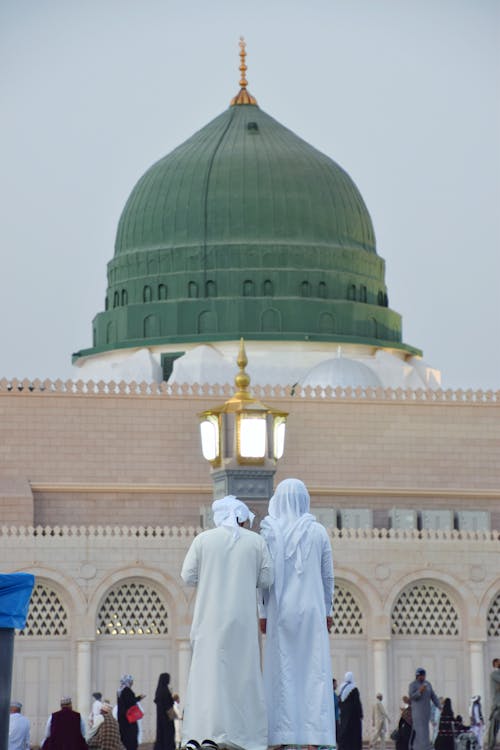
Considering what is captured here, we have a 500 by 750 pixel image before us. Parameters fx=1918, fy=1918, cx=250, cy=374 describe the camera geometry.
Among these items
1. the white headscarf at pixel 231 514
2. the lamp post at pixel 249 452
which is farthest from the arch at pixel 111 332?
the white headscarf at pixel 231 514

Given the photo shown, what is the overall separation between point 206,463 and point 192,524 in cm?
123

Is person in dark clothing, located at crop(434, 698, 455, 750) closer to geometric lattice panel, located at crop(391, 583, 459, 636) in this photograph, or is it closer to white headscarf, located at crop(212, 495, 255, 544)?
white headscarf, located at crop(212, 495, 255, 544)

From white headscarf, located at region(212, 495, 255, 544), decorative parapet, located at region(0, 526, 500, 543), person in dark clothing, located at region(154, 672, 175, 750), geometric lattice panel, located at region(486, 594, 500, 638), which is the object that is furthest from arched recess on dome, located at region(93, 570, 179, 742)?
white headscarf, located at region(212, 495, 255, 544)

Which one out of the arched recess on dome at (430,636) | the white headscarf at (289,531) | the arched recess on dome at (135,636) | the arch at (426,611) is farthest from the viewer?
the arch at (426,611)

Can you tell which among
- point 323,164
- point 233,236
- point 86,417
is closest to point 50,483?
point 86,417

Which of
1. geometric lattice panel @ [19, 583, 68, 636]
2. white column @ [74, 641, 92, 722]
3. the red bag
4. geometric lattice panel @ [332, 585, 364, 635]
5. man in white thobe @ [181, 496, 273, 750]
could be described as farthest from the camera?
geometric lattice panel @ [332, 585, 364, 635]

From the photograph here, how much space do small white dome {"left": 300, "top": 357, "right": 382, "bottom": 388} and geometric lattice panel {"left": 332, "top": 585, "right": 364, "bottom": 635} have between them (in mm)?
6649

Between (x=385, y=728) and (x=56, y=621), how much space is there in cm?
529

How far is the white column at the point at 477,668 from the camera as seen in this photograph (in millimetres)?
28953

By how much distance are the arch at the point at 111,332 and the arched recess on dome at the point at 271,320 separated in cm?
340

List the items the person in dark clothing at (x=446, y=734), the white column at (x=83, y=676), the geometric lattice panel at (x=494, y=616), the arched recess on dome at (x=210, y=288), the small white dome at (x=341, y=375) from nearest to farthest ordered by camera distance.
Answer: the person in dark clothing at (x=446, y=734), the white column at (x=83, y=676), the geometric lattice panel at (x=494, y=616), the small white dome at (x=341, y=375), the arched recess on dome at (x=210, y=288)

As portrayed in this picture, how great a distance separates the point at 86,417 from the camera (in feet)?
108

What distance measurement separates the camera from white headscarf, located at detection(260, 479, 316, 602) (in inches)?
445

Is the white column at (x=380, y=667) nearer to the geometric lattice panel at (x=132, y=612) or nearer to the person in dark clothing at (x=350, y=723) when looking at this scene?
the geometric lattice panel at (x=132, y=612)
